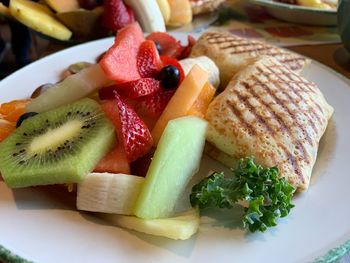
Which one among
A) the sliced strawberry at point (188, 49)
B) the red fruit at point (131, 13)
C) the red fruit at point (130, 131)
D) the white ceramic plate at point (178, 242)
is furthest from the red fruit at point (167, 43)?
the white ceramic plate at point (178, 242)

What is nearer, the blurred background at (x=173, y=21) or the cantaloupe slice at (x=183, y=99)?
the cantaloupe slice at (x=183, y=99)

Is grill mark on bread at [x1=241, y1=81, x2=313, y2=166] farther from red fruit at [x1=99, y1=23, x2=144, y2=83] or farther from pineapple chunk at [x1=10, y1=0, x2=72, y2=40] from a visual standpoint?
pineapple chunk at [x1=10, y1=0, x2=72, y2=40]

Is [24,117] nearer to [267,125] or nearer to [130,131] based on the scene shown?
[130,131]

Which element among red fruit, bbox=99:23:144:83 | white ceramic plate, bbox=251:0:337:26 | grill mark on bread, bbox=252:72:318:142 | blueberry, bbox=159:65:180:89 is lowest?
white ceramic plate, bbox=251:0:337:26

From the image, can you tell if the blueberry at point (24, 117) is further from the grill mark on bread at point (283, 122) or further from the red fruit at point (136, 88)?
the grill mark on bread at point (283, 122)

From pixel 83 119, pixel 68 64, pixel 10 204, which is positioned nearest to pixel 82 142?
pixel 83 119

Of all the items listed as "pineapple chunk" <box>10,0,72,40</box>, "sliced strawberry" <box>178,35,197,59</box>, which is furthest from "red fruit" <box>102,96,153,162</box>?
"pineapple chunk" <box>10,0,72,40</box>

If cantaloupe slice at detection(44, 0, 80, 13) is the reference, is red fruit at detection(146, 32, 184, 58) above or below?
below

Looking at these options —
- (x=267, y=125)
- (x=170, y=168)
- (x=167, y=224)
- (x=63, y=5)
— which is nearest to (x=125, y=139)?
(x=170, y=168)
